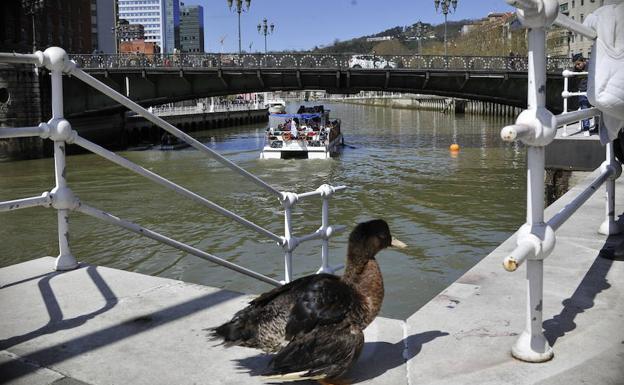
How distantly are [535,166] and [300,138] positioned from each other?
3749 cm

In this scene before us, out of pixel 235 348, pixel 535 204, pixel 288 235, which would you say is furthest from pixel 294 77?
pixel 535 204

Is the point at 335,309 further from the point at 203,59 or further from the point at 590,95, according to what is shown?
the point at 203,59

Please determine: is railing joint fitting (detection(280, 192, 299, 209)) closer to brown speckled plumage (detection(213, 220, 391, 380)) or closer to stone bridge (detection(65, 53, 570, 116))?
brown speckled plumage (detection(213, 220, 391, 380))

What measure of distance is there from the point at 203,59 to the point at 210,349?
41.4 meters

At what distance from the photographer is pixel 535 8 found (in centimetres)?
325

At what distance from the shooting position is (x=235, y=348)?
3953 millimetres

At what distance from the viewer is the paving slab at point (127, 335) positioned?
354 cm

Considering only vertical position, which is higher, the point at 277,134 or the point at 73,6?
the point at 73,6

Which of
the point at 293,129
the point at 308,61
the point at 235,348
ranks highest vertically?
the point at 308,61

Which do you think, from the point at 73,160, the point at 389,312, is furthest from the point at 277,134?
the point at 389,312

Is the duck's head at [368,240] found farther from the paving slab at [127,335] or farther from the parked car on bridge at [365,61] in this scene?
the parked car on bridge at [365,61]

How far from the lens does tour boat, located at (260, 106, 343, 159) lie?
40188 millimetres

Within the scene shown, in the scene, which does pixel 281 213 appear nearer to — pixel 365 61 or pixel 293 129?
pixel 293 129

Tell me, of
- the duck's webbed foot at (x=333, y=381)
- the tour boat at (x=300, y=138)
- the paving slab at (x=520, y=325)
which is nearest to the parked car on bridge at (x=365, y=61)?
the tour boat at (x=300, y=138)
